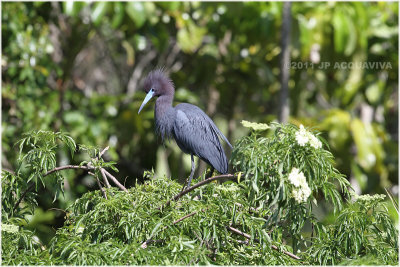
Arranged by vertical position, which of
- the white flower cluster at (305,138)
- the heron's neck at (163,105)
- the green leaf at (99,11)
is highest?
the green leaf at (99,11)

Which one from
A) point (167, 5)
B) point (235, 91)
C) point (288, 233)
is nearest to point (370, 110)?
point (235, 91)

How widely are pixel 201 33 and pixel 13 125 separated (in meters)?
2.04

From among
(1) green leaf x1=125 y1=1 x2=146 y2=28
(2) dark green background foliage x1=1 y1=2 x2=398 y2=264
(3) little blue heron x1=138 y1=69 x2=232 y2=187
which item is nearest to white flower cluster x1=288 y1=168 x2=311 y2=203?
(2) dark green background foliage x1=1 y1=2 x2=398 y2=264

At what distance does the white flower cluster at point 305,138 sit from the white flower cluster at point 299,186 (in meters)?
0.10

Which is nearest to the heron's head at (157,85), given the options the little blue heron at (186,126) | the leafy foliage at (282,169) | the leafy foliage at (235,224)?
the little blue heron at (186,126)

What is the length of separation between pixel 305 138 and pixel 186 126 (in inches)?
58.3

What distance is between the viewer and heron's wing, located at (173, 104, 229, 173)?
3285 millimetres

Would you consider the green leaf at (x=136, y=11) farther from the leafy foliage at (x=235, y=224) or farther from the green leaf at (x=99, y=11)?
the leafy foliage at (x=235, y=224)

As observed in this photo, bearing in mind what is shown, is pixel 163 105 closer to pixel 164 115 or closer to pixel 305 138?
pixel 164 115

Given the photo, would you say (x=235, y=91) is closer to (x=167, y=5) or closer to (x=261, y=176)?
(x=167, y=5)

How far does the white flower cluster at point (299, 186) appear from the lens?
1.92m

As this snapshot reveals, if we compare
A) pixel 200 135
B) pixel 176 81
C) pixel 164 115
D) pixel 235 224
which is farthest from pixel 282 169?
pixel 176 81

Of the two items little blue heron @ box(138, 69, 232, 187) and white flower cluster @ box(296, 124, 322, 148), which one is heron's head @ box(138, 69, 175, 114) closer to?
little blue heron @ box(138, 69, 232, 187)

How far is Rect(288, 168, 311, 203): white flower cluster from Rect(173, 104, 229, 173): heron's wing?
4.35 feet
